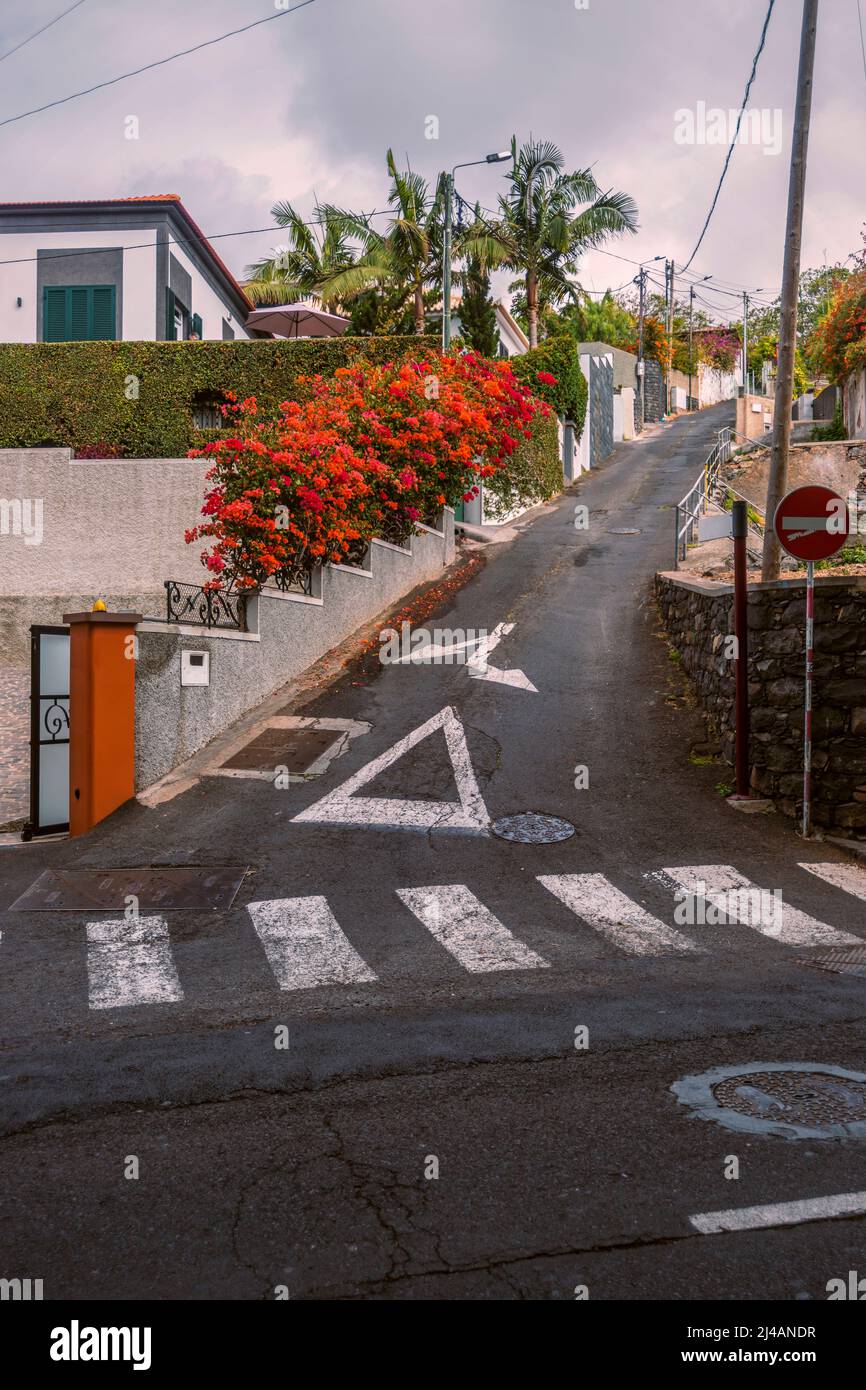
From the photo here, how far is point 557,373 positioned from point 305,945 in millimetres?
28219

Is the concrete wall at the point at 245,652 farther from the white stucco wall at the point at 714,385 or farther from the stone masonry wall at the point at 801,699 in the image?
the white stucco wall at the point at 714,385

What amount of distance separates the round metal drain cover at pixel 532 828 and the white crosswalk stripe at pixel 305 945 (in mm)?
2383

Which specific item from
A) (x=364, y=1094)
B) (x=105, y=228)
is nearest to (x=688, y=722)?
(x=364, y=1094)

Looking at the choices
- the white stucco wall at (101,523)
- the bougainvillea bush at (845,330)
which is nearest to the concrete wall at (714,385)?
the bougainvillea bush at (845,330)

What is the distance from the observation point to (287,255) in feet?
124

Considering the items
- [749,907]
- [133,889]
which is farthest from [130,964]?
[749,907]

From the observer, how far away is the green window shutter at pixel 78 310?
98.2ft

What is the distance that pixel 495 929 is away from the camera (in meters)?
7.98

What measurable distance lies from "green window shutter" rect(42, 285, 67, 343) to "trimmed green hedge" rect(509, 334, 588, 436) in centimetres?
1223

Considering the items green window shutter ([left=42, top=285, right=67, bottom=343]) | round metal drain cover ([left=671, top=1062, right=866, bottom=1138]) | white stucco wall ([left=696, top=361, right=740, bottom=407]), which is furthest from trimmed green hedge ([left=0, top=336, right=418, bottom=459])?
white stucco wall ([left=696, top=361, right=740, bottom=407])

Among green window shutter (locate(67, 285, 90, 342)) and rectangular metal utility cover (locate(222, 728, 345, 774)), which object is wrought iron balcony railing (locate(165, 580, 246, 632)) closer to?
rectangular metal utility cover (locate(222, 728, 345, 774))

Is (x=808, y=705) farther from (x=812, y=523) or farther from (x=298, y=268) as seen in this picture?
(x=298, y=268)
